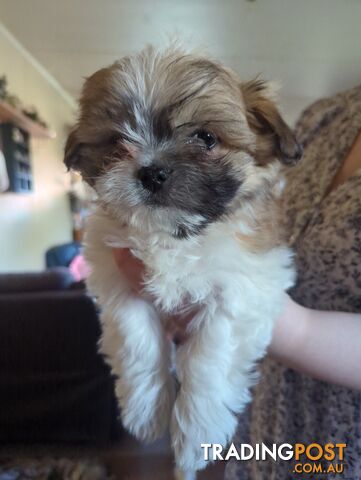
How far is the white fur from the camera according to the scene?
90 centimetres

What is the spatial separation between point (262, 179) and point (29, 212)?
469cm

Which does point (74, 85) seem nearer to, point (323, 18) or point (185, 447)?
point (323, 18)

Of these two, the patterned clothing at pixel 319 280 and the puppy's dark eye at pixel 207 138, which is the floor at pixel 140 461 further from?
the puppy's dark eye at pixel 207 138

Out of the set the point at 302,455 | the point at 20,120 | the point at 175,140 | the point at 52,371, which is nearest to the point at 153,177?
the point at 175,140

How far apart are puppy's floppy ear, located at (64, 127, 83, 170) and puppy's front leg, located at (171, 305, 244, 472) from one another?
454 millimetres

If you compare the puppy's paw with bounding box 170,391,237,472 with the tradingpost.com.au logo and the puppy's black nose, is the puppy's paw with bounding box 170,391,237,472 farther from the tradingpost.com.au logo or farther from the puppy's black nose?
the puppy's black nose

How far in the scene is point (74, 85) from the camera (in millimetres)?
6180

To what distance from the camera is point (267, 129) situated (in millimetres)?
958

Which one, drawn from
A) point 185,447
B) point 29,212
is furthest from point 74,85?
point 185,447

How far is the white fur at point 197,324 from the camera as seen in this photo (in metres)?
0.90

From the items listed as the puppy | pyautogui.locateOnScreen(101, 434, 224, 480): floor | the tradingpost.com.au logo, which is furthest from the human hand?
pyautogui.locateOnScreen(101, 434, 224, 480): floor

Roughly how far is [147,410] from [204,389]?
0.53 ft

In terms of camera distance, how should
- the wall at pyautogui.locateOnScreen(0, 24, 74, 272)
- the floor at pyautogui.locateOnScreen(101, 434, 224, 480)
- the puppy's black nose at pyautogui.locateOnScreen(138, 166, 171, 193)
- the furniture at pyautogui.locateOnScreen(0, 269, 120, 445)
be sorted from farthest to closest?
1. the wall at pyautogui.locateOnScreen(0, 24, 74, 272)
2. the furniture at pyautogui.locateOnScreen(0, 269, 120, 445)
3. the floor at pyautogui.locateOnScreen(101, 434, 224, 480)
4. the puppy's black nose at pyautogui.locateOnScreen(138, 166, 171, 193)

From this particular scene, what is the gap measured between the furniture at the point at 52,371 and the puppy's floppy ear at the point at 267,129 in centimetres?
167
